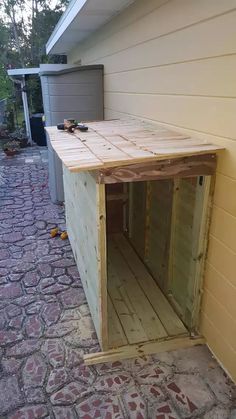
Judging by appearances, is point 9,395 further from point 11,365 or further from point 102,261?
point 102,261

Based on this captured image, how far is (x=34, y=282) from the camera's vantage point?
3.18 m

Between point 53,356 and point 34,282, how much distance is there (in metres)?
1.02

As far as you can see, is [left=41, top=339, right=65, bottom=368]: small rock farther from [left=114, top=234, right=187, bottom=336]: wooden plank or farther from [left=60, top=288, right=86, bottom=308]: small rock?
[left=114, top=234, right=187, bottom=336]: wooden plank

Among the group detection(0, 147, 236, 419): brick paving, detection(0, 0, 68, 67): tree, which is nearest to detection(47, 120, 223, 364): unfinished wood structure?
detection(0, 147, 236, 419): brick paving

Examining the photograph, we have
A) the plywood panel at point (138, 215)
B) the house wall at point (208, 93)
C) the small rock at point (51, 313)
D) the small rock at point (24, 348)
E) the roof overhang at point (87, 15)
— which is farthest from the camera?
the plywood panel at point (138, 215)

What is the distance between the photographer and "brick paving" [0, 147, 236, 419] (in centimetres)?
190

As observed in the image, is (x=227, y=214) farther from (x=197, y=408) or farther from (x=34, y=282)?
(x=34, y=282)

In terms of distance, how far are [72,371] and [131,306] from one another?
2.66 feet

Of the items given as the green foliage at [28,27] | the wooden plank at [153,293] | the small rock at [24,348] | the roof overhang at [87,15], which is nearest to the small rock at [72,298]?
the small rock at [24,348]

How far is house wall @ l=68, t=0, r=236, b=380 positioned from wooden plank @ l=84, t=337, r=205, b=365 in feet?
0.52

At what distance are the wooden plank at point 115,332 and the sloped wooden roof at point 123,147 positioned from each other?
4.51 ft

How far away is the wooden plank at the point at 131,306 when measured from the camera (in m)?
2.48

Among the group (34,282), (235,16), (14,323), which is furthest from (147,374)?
(235,16)

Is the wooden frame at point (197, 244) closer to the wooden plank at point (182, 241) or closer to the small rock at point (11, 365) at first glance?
the wooden plank at point (182, 241)
